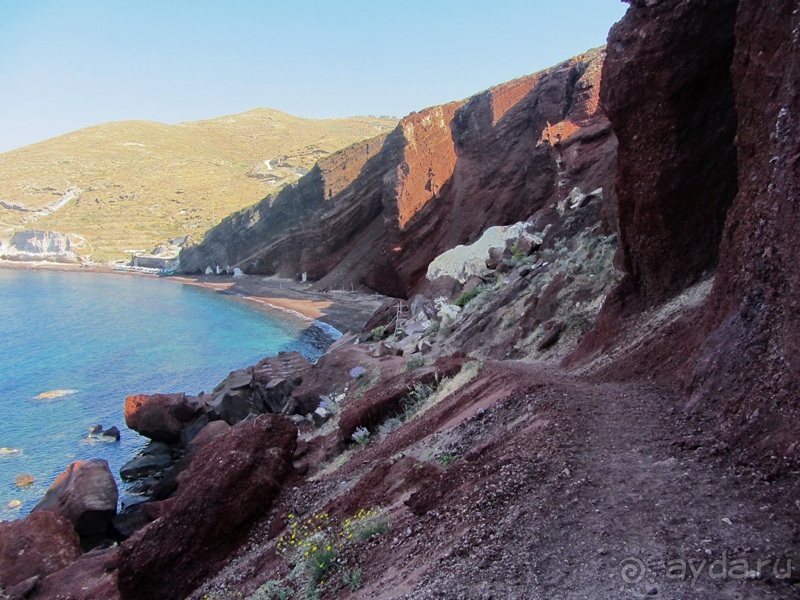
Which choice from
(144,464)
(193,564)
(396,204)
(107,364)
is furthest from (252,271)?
(193,564)

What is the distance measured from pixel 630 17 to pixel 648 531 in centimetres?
791

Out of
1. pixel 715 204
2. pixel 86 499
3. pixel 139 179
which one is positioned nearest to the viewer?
pixel 715 204

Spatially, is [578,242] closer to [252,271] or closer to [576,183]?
[576,183]

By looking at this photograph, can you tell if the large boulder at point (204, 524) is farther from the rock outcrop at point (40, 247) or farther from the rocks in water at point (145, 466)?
the rock outcrop at point (40, 247)

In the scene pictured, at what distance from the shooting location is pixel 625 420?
5.53 metres

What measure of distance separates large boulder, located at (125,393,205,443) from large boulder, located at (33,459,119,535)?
13.6 feet

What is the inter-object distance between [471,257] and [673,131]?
706 inches

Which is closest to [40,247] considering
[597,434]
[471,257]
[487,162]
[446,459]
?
[487,162]

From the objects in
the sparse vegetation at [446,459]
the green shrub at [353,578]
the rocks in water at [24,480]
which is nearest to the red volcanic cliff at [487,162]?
the sparse vegetation at [446,459]

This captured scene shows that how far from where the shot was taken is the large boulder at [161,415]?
21375mm

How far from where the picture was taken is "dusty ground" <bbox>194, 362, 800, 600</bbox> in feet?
10.3

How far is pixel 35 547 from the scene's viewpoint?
13.2 metres

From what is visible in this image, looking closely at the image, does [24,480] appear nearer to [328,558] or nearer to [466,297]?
[466,297]

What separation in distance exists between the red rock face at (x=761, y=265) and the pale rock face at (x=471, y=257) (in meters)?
18.2
